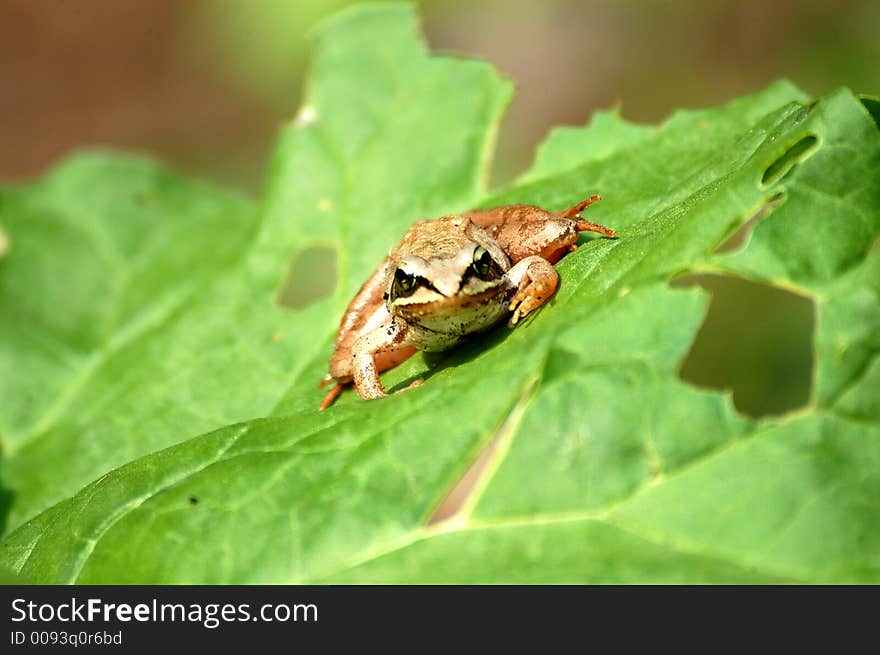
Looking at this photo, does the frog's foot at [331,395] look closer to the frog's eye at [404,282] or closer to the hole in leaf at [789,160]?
the frog's eye at [404,282]

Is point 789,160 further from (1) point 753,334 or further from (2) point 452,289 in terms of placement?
(1) point 753,334

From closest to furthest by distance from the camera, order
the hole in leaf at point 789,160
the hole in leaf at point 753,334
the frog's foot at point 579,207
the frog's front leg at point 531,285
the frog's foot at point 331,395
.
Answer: the hole in leaf at point 789,160 → the frog's front leg at point 531,285 → the frog's foot at point 331,395 → the frog's foot at point 579,207 → the hole in leaf at point 753,334

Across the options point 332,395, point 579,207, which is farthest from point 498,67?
point 332,395

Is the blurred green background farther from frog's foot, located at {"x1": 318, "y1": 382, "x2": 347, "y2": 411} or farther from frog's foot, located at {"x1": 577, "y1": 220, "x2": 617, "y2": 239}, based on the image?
frog's foot, located at {"x1": 318, "y1": 382, "x2": 347, "y2": 411}

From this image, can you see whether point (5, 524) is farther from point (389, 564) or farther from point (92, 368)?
point (389, 564)

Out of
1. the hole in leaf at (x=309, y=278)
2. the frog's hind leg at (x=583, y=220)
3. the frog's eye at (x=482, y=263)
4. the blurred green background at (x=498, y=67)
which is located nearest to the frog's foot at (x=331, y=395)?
the hole in leaf at (x=309, y=278)

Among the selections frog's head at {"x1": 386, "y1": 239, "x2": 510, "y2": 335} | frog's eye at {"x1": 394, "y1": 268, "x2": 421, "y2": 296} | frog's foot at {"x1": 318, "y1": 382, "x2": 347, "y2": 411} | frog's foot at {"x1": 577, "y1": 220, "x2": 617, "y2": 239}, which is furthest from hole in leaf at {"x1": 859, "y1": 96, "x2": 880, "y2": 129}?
frog's foot at {"x1": 318, "y1": 382, "x2": 347, "y2": 411}

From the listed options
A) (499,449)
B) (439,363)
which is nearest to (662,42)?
(439,363)
